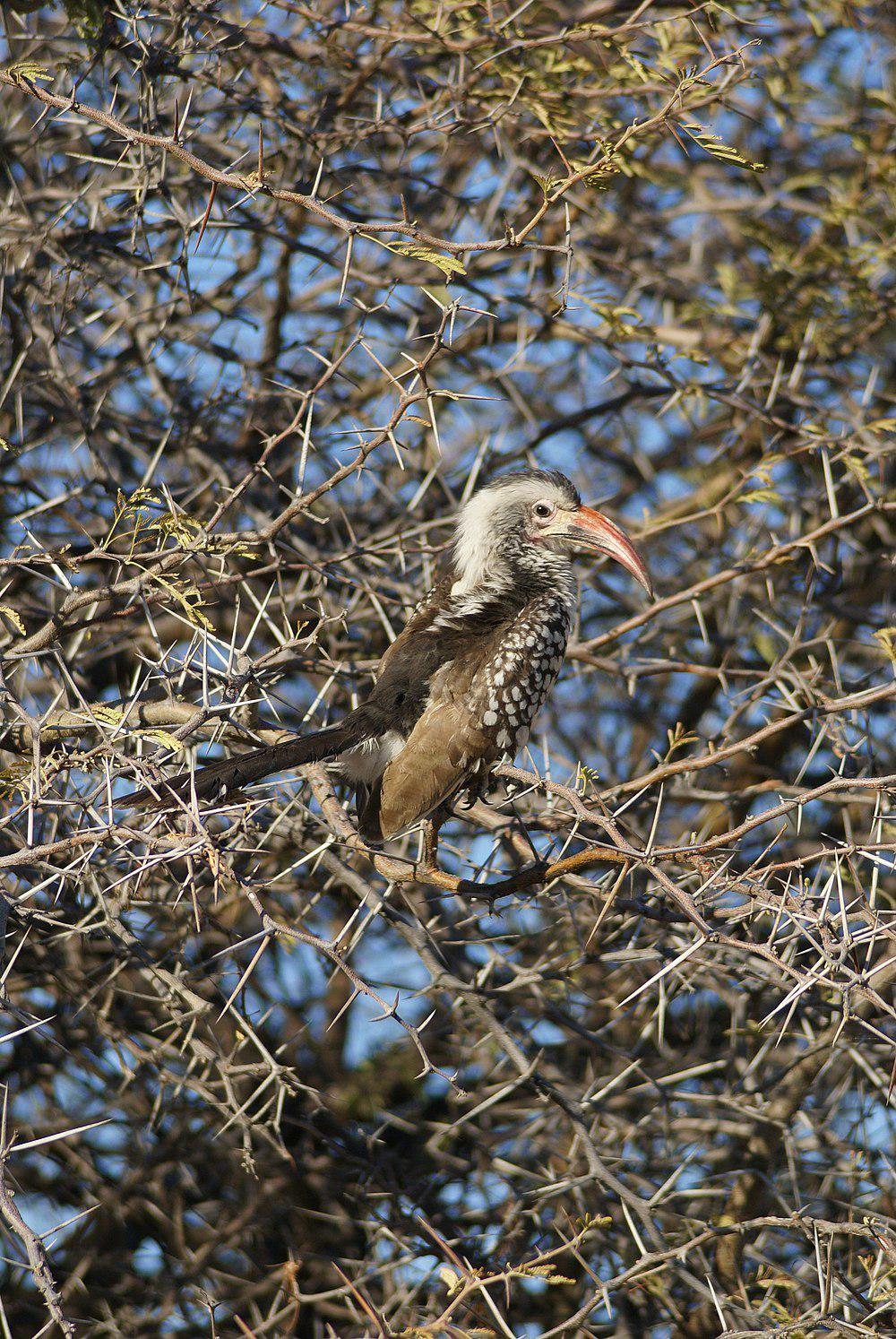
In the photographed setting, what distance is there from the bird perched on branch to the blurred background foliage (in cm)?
17

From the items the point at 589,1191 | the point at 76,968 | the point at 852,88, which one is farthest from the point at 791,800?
the point at 852,88

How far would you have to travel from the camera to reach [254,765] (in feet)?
9.67

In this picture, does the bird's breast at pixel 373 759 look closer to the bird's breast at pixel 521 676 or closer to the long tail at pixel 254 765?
the long tail at pixel 254 765

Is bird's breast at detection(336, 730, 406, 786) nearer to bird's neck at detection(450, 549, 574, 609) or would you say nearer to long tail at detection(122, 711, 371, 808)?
long tail at detection(122, 711, 371, 808)

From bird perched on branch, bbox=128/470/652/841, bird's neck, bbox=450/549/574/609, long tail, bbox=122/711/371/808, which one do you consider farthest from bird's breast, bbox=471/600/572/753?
long tail, bbox=122/711/371/808

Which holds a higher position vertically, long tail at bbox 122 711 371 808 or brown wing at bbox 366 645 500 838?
long tail at bbox 122 711 371 808

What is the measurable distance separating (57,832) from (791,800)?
1844mm

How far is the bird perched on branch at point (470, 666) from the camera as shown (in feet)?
11.2

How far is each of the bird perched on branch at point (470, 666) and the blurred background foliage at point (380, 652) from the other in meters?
0.17

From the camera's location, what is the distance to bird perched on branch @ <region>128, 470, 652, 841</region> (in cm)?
341

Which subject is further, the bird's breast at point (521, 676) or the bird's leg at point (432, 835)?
the bird's breast at point (521, 676)

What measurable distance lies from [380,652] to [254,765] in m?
1.32

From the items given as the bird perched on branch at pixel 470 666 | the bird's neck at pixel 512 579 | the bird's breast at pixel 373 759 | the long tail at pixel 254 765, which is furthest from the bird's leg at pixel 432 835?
the bird's neck at pixel 512 579

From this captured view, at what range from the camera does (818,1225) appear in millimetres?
2715
